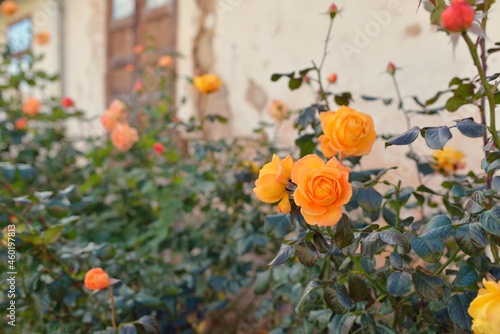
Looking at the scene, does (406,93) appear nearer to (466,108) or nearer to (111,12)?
(466,108)

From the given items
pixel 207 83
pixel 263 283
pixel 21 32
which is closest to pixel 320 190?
pixel 263 283

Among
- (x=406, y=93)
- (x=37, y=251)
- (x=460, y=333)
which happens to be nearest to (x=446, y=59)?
(x=406, y=93)

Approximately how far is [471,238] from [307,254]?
25 cm

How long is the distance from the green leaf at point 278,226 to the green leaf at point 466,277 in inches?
12.6

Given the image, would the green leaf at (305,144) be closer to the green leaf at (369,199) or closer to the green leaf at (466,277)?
the green leaf at (369,199)

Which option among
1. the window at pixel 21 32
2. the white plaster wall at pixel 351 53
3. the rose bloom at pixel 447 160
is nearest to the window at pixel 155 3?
the white plaster wall at pixel 351 53

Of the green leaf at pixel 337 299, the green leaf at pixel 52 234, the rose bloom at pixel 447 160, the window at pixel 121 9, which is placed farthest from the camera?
the window at pixel 121 9

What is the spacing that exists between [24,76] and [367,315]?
2.57 metres

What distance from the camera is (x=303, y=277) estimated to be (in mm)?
1226

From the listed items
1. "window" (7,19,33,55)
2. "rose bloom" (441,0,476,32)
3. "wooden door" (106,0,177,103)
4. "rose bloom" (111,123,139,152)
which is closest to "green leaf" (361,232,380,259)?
"rose bloom" (441,0,476,32)

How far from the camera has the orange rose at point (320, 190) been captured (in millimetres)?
770

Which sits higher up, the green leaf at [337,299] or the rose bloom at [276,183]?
the rose bloom at [276,183]

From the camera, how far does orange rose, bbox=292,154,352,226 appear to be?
770 millimetres

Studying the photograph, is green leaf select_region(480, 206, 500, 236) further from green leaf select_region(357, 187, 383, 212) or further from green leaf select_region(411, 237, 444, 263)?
green leaf select_region(357, 187, 383, 212)
